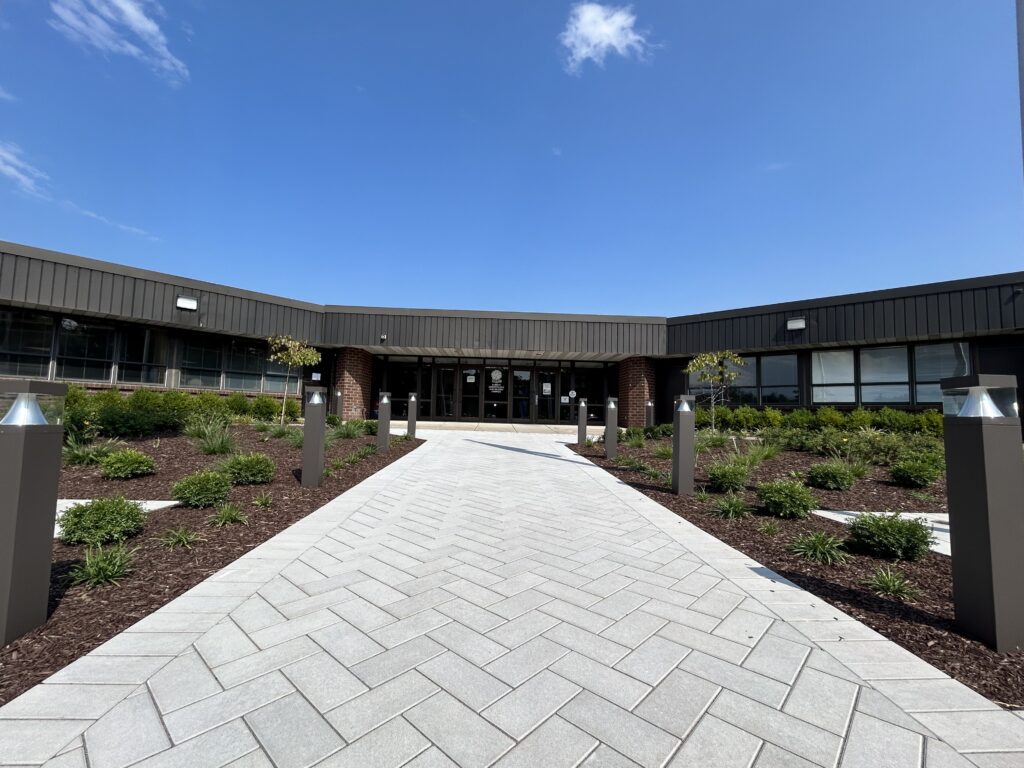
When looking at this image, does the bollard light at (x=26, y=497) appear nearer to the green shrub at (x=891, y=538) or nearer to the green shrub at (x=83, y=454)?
the green shrub at (x=83, y=454)

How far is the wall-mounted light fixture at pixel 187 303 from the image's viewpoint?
14.8 meters

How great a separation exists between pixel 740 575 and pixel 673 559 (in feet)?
1.74

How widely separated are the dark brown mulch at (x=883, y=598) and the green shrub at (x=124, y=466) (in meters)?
7.08

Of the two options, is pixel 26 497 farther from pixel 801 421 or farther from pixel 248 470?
pixel 801 421

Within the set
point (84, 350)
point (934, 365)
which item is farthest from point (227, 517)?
point (934, 365)

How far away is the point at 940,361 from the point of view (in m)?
14.0

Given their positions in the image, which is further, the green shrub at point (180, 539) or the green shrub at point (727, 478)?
the green shrub at point (727, 478)

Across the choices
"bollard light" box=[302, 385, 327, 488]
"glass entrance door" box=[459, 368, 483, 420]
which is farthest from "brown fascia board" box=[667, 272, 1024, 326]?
"bollard light" box=[302, 385, 327, 488]

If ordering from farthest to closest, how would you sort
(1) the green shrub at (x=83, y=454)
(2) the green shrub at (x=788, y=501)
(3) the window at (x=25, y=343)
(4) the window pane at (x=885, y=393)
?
1. (4) the window pane at (x=885, y=393)
2. (3) the window at (x=25, y=343)
3. (1) the green shrub at (x=83, y=454)
4. (2) the green shrub at (x=788, y=501)

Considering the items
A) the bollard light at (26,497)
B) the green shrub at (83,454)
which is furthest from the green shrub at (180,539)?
the green shrub at (83,454)

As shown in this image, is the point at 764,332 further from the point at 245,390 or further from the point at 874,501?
the point at 245,390

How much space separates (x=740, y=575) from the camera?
3.59 meters

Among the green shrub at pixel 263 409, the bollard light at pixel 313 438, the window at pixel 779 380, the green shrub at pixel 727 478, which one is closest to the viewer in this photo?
the bollard light at pixel 313 438

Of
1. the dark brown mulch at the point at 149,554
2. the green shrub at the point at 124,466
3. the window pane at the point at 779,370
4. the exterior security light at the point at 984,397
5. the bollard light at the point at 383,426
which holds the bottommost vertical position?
the dark brown mulch at the point at 149,554
